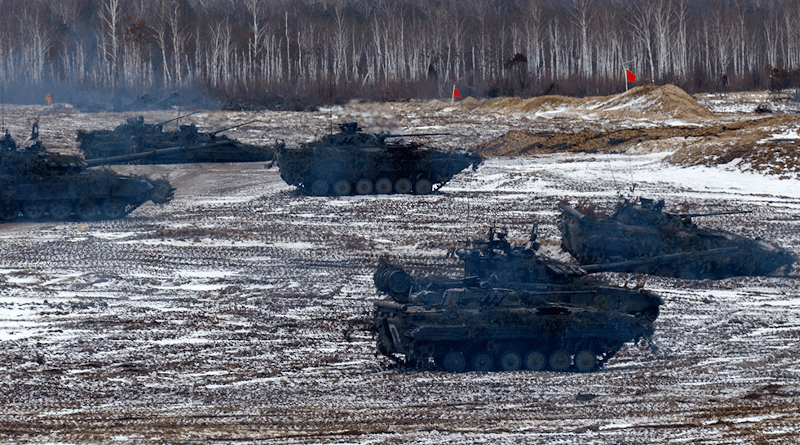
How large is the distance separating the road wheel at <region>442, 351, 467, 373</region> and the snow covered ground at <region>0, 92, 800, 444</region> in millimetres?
230

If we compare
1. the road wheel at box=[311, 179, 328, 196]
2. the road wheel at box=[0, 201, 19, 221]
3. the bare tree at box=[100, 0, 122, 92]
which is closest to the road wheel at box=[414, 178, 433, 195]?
the road wheel at box=[311, 179, 328, 196]

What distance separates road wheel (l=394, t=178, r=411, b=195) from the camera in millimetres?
24531

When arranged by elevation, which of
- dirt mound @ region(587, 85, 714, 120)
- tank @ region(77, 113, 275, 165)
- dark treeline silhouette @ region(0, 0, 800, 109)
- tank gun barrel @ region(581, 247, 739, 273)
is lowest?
tank gun barrel @ region(581, 247, 739, 273)

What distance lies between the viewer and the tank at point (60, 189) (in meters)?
21.3

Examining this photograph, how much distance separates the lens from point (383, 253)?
17828 mm

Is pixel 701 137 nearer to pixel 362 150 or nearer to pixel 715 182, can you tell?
pixel 715 182

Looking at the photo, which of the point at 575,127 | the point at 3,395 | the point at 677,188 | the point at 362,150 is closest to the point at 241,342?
the point at 3,395

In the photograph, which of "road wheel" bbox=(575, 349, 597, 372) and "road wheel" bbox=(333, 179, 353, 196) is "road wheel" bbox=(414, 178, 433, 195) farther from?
"road wheel" bbox=(575, 349, 597, 372)

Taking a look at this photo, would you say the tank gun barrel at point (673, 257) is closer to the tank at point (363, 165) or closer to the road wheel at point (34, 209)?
the tank at point (363, 165)

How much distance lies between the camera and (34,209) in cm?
2161

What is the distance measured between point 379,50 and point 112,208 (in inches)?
1552

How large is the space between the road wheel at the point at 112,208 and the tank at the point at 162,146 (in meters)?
7.43

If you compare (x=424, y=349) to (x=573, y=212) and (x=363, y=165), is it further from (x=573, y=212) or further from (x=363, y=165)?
(x=363, y=165)

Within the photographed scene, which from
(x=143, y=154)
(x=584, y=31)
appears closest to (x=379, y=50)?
(x=584, y=31)
